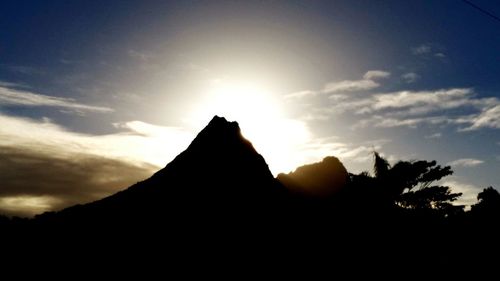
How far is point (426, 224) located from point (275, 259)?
8.48m

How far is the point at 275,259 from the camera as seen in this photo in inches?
321

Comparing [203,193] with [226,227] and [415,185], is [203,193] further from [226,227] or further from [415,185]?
[415,185]

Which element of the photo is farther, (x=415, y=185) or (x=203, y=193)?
(x=415, y=185)

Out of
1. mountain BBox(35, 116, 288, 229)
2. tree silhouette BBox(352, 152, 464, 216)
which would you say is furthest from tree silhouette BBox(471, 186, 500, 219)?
mountain BBox(35, 116, 288, 229)

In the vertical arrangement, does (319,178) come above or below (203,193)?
above

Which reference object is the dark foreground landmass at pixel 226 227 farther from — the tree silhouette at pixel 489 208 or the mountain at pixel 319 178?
the tree silhouette at pixel 489 208

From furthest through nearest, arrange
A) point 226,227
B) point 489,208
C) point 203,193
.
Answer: point 489,208, point 203,193, point 226,227

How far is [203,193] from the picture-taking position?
28.9 ft

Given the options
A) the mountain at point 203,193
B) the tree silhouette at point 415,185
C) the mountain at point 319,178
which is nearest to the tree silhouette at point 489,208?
the tree silhouette at point 415,185

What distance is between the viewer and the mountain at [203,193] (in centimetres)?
852

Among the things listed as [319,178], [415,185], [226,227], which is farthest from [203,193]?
[415,185]

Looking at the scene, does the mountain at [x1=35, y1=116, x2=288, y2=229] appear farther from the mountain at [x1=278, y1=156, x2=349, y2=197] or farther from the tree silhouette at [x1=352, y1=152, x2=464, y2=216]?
the tree silhouette at [x1=352, y1=152, x2=464, y2=216]

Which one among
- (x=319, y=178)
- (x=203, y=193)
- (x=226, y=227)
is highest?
(x=319, y=178)

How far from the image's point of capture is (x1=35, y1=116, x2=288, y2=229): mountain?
8523 millimetres
